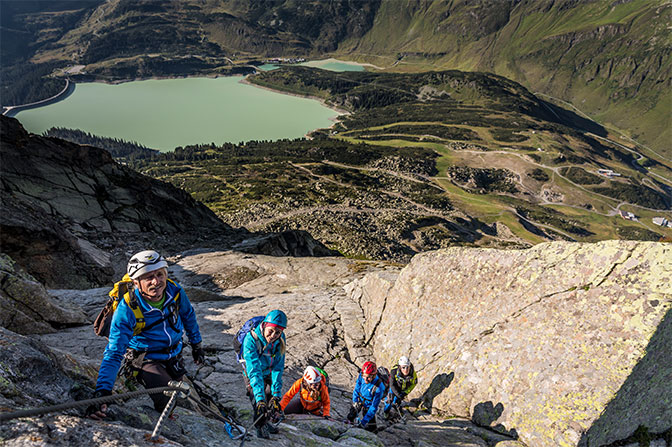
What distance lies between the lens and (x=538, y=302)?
462 inches

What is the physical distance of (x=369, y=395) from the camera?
10859 millimetres

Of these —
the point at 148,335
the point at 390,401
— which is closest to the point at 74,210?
the point at 148,335

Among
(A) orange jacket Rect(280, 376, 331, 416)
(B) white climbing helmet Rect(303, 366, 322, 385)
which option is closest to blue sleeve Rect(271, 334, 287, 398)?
(B) white climbing helmet Rect(303, 366, 322, 385)

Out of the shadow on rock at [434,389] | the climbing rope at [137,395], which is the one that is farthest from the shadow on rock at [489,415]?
the climbing rope at [137,395]

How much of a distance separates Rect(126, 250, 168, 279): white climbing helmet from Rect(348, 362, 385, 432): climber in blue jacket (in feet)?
22.8

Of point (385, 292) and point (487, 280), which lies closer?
point (487, 280)

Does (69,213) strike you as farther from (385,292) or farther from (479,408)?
(479,408)

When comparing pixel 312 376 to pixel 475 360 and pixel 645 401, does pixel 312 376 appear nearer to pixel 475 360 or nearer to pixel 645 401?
pixel 475 360

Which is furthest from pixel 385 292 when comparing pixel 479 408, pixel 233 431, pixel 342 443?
pixel 233 431

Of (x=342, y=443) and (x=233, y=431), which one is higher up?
(x=233, y=431)

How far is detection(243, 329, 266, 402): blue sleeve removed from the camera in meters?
7.88

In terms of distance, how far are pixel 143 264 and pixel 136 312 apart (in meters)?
0.94

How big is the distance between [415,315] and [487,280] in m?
3.55

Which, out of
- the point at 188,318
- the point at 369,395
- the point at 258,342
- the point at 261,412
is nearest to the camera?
the point at 261,412
